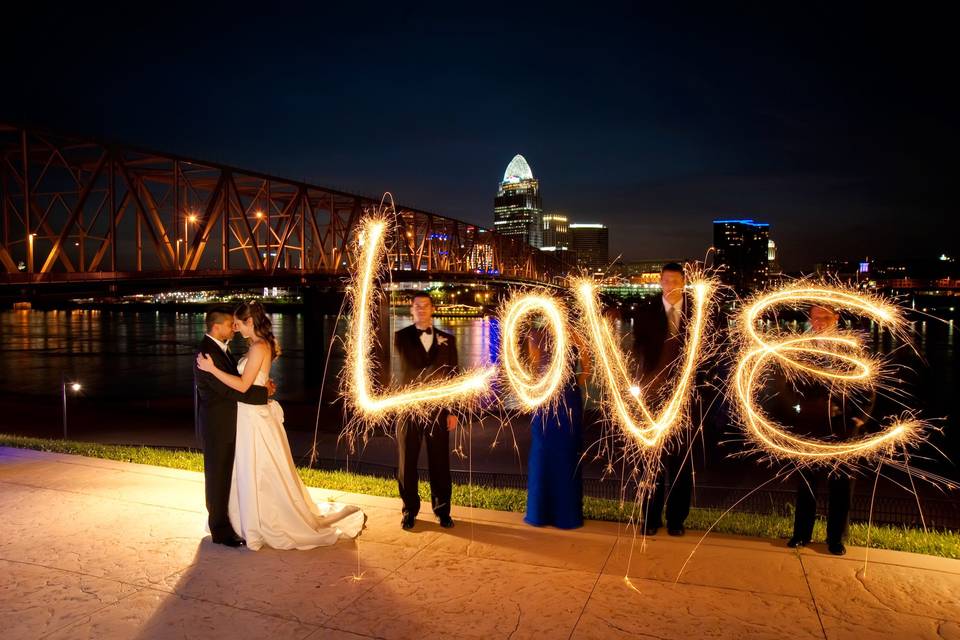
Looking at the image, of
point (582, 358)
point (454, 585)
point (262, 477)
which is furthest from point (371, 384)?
point (454, 585)

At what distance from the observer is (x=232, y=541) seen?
6098 millimetres

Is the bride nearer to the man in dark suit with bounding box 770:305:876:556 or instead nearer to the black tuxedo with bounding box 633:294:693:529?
the black tuxedo with bounding box 633:294:693:529

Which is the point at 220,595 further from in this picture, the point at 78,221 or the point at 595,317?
the point at 78,221

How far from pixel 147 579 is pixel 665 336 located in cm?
498

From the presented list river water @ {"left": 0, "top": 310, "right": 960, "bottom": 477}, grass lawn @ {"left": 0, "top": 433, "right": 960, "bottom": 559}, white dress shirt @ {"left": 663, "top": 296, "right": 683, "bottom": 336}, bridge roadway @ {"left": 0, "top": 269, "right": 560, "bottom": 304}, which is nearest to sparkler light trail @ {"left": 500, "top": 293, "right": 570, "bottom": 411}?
white dress shirt @ {"left": 663, "top": 296, "right": 683, "bottom": 336}

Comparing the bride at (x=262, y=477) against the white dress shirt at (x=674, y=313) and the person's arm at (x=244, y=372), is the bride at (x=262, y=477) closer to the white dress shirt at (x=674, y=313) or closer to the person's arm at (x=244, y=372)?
the person's arm at (x=244, y=372)

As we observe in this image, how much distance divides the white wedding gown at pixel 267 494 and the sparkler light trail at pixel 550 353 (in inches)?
84.2

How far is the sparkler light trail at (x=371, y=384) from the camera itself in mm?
6215

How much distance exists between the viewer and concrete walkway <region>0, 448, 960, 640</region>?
14.7 feet

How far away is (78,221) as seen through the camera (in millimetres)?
32531

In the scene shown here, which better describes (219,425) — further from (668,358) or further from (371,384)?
(668,358)

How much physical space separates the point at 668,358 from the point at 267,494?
3.94 metres

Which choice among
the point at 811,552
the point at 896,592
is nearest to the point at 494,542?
the point at 811,552

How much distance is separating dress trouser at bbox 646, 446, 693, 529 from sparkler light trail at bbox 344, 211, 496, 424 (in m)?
1.88
